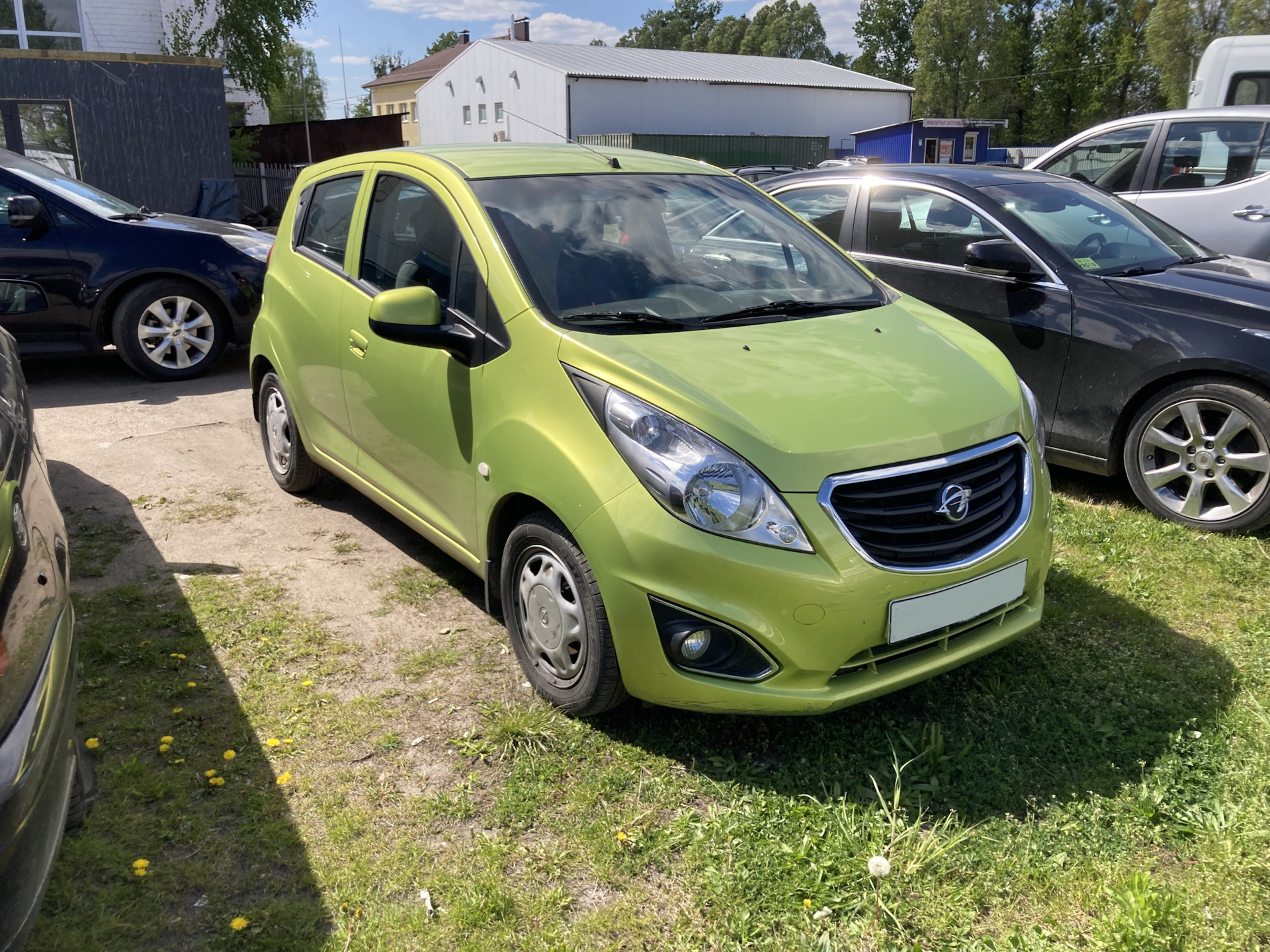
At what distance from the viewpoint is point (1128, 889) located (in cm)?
245

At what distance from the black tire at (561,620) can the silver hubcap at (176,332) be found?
5.52 metres

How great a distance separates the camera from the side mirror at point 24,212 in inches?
279

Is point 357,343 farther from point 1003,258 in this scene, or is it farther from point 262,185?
point 262,185

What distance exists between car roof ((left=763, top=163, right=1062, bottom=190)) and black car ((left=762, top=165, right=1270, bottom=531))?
0.06ft

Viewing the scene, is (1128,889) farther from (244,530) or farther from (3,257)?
(3,257)

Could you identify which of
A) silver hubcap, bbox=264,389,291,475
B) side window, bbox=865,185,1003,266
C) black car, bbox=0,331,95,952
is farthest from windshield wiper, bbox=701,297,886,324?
silver hubcap, bbox=264,389,291,475

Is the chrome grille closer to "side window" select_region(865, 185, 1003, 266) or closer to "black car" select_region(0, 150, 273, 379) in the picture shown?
"side window" select_region(865, 185, 1003, 266)

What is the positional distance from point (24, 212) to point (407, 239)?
4.74 m

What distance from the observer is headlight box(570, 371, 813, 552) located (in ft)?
A: 8.91

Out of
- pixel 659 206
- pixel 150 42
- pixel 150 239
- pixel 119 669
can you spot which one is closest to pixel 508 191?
pixel 659 206

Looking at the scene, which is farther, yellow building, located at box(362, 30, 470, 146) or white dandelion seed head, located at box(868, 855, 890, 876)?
yellow building, located at box(362, 30, 470, 146)

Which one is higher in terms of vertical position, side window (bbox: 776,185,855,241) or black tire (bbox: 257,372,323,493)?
side window (bbox: 776,185,855,241)

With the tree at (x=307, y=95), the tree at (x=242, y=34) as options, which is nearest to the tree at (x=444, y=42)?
the tree at (x=307, y=95)

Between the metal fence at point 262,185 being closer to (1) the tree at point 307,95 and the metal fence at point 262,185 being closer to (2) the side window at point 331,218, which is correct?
(2) the side window at point 331,218
